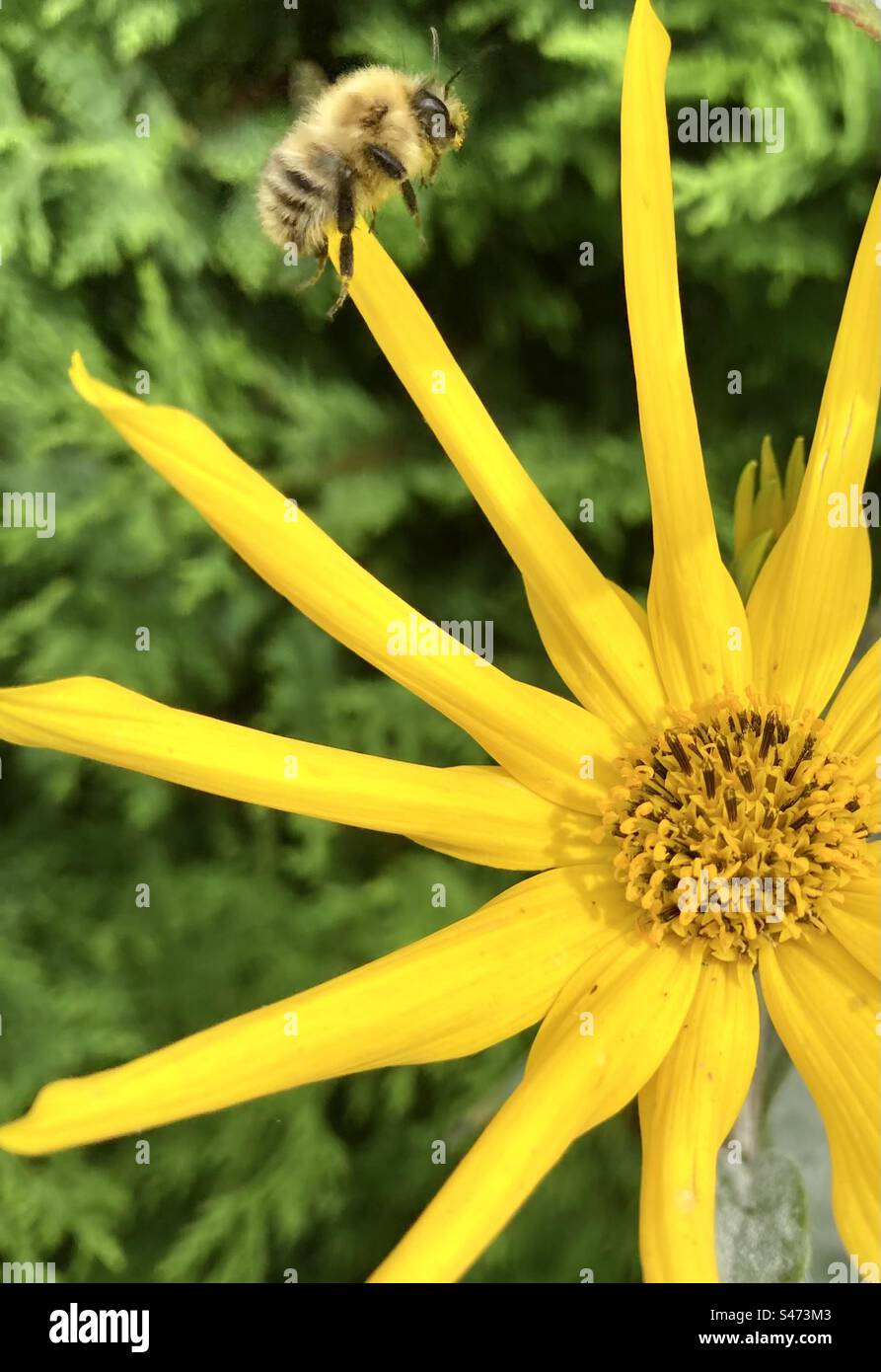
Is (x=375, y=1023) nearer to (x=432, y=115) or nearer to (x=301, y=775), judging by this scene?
(x=301, y=775)

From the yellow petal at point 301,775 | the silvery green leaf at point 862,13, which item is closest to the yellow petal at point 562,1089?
the yellow petal at point 301,775

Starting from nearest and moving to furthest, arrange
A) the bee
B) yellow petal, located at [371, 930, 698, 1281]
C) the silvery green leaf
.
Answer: yellow petal, located at [371, 930, 698, 1281]
the silvery green leaf
the bee

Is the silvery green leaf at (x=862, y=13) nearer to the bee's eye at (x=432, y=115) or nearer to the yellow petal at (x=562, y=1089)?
the bee's eye at (x=432, y=115)

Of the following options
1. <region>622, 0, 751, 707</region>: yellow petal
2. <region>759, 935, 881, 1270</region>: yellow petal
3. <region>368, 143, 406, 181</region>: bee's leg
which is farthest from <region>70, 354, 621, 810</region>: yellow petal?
<region>368, 143, 406, 181</region>: bee's leg

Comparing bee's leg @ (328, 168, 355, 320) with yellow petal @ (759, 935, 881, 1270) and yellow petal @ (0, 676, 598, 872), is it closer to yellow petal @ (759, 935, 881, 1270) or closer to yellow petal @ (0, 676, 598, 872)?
yellow petal @ (0, 676, 598, 872)

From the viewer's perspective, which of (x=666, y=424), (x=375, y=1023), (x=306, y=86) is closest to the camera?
(x=375, y=1023)

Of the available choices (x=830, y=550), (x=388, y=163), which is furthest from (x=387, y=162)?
(x=830, y=550)
